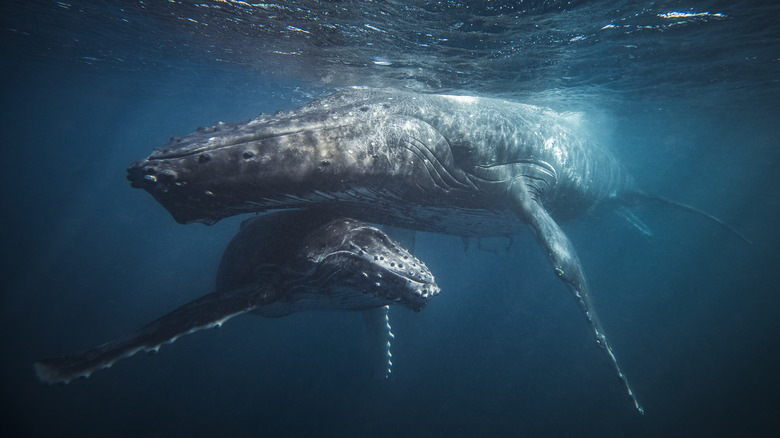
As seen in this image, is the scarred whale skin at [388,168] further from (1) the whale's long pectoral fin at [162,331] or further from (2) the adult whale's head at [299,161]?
(1) the whale's long pectoral fin at [162,331]

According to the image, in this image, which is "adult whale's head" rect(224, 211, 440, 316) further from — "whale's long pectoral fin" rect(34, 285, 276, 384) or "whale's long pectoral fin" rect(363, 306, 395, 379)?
Answer: "whale's long pectoral fin" rect(363, 306, 395, 379)

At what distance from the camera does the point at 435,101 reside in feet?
20.0

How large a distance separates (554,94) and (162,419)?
2521 cm

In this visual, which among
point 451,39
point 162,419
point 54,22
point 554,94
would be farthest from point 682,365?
point 54,22

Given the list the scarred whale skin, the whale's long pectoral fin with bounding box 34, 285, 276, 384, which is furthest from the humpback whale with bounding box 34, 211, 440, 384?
the scarred whale skin

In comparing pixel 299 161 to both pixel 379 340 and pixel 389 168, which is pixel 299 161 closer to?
pixel 389 168

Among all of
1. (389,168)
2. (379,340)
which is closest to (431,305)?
(379,340)

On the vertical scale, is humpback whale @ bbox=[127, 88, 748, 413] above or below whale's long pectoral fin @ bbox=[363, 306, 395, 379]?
above

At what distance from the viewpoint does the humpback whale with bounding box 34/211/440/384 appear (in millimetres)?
3135

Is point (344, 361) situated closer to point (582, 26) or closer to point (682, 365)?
point (582, 26)

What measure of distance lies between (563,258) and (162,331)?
19.3ft

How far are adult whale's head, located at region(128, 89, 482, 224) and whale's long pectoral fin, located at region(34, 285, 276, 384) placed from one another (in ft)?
3.22

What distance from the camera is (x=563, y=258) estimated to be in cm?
583

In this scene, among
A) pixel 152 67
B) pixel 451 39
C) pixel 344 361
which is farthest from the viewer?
pixel 152 67
